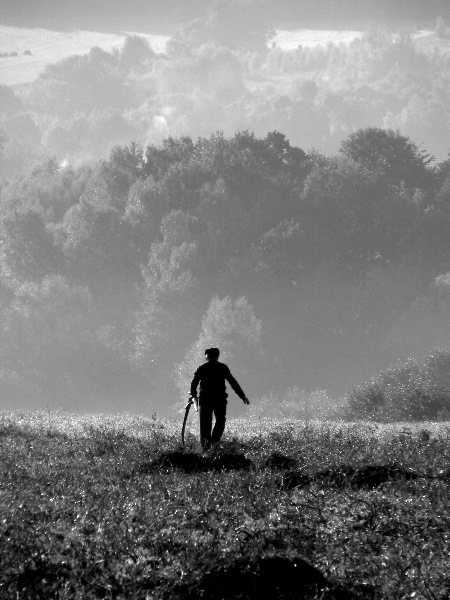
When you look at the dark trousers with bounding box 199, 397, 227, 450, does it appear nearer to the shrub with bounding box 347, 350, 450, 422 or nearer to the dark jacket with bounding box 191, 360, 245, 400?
the dark jacket with bounding box 191, 360, 245, 400

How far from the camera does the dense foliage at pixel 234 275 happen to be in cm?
8356

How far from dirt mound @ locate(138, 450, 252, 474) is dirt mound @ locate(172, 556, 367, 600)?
15.7 feet

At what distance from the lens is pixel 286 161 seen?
10100cm

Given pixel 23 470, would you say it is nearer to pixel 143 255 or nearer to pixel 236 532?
pixel 236 532

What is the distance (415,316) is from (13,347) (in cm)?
4641

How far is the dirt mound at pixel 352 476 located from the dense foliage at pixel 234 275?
6285 centimetres

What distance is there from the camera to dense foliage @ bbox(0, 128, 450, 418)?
8356 cm

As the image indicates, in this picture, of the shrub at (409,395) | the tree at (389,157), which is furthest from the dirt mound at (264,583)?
the tree at (389,157)

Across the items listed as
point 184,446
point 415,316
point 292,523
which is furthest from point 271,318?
point 292,523

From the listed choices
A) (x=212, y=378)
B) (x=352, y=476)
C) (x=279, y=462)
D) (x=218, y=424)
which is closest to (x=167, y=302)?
(x=212, y=378)

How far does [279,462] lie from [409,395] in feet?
112

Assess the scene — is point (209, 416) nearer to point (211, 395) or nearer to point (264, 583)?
point (211, 395)

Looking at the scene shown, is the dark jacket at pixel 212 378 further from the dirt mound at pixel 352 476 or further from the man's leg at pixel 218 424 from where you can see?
the dirt mound at pixel 352 476

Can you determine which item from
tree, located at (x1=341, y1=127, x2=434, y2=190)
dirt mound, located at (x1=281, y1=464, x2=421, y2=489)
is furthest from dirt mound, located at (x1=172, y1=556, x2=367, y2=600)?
tree, located at (x1=341, y1=127, x2=434, y2=190)
